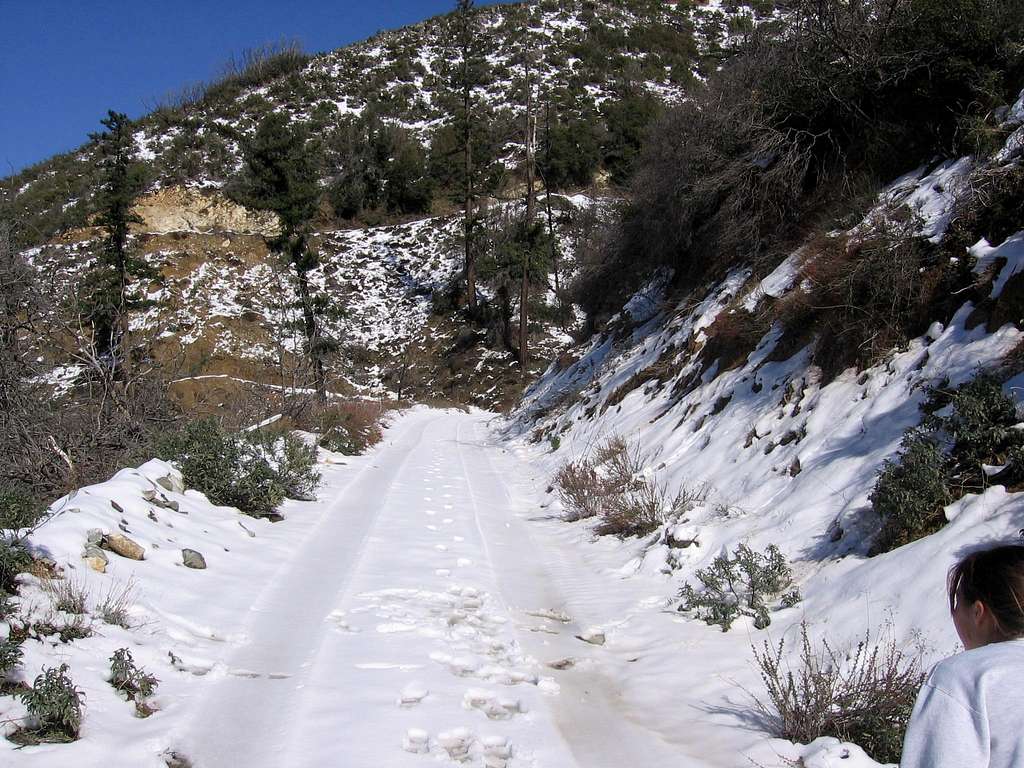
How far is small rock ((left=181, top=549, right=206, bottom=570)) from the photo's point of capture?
5.40 metres

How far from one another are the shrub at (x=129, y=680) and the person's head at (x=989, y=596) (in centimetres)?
360

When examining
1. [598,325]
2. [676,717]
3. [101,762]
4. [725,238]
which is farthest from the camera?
[598,325]

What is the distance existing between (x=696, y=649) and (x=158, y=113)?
67.0 m

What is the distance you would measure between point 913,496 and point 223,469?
6935mm

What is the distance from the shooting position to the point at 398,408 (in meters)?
27.7

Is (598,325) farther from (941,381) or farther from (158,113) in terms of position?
(158,113)

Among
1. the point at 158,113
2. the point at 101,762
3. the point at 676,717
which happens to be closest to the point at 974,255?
the point at 676,717

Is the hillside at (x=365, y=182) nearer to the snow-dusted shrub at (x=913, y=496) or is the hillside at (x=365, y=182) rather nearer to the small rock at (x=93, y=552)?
the small rock at (x=93, y=552)

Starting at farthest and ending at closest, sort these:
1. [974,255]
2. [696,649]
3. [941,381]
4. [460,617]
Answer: [974,255] < [941,381] < [460,617] < [696,649]

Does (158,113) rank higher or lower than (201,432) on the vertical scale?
higher

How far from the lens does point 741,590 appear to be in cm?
514

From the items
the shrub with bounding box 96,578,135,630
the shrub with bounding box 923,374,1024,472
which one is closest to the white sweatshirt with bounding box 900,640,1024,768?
the shrub with bounding box 923,374,1024,472

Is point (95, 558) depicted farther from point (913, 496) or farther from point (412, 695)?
point (913, 496)

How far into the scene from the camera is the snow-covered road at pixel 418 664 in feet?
10.5
